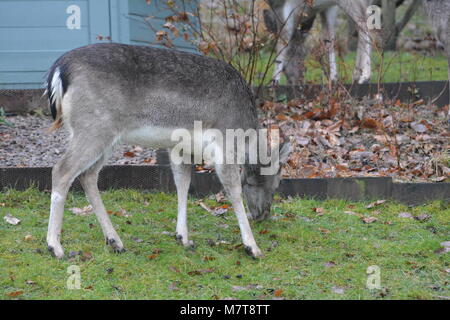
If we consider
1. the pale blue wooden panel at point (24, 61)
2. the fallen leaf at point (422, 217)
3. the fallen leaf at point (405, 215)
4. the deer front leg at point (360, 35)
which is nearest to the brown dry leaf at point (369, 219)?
the fallen leaf at point (405, 215)

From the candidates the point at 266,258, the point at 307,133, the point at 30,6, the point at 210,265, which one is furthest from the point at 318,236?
the point at 30,6

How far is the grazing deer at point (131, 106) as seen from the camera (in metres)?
→ 5.04

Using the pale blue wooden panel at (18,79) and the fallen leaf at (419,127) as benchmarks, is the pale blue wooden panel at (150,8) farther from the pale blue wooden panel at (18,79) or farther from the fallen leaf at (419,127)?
the fallen leaf at (419,127)

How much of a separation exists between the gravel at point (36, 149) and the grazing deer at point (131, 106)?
7.31 ft

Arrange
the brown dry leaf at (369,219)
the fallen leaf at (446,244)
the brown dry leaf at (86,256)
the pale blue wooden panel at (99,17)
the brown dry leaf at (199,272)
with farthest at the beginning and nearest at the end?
the pale blue wooden panel at (99,17) → the brown dry leaf at (369,219) → the fallen leaf at (446,244) → the brown dry leaf at (86,256) → the brown dry leaf at (199,272)

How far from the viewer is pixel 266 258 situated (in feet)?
17.7

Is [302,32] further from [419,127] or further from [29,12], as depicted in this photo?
[29,12]

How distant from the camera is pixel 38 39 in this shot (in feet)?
31.8

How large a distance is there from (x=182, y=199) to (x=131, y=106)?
1.10m

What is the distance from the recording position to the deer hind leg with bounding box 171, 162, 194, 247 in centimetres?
577

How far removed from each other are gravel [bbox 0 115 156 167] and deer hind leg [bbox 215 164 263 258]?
227cm

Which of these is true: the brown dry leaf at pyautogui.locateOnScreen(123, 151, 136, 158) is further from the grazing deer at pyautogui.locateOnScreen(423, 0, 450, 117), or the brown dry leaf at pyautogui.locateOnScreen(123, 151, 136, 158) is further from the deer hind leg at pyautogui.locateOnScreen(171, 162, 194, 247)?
the grazing deer at pyautogui.locateOnScreen(423, 0, 450, 117)

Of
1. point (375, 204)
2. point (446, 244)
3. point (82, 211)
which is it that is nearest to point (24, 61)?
point (82, 211)
